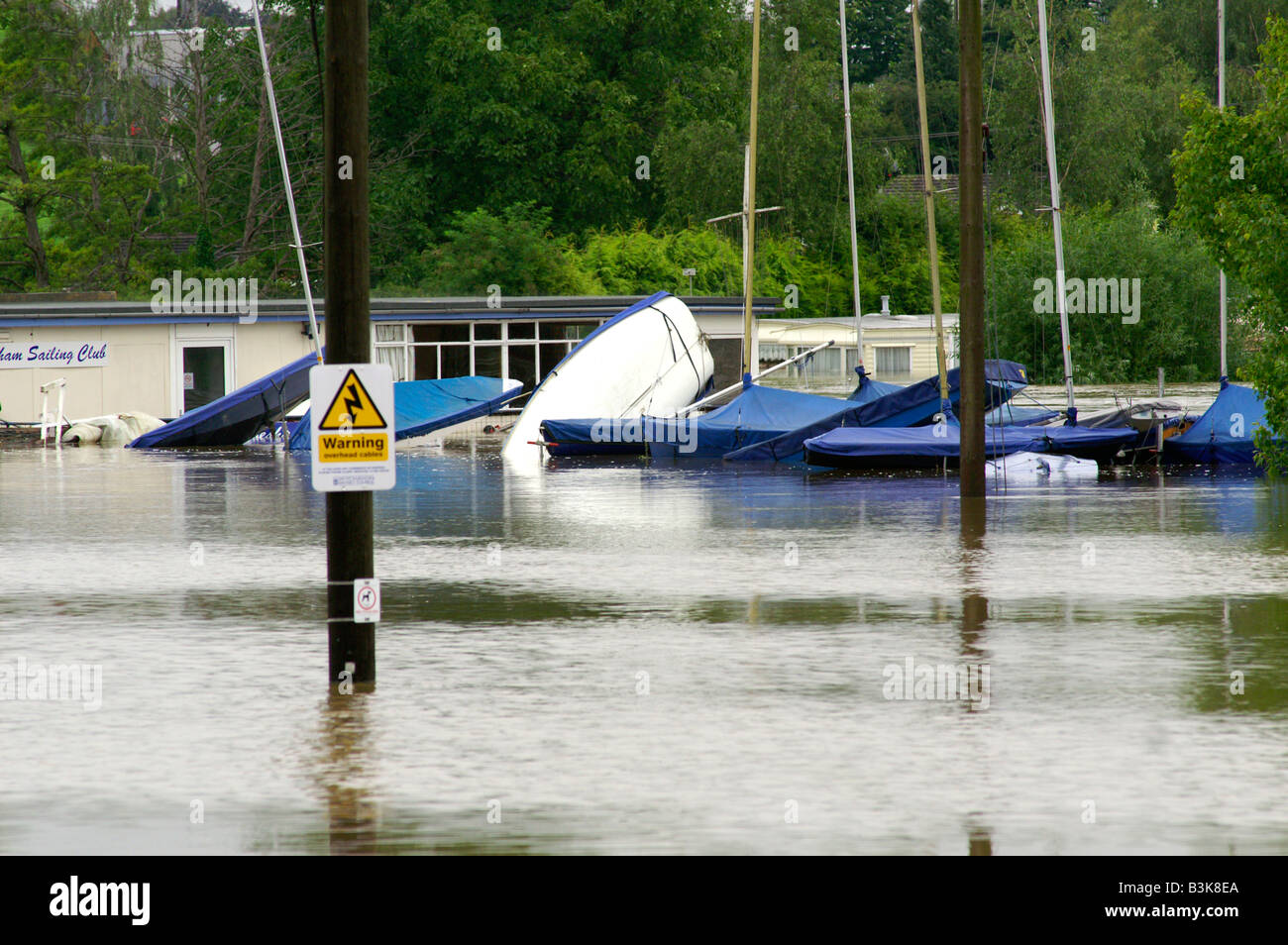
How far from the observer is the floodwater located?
7332 millimetres

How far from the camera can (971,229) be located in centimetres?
2305

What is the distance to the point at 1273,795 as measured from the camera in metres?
7.66

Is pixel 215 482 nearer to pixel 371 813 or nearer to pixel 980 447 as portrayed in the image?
pixel 980 447

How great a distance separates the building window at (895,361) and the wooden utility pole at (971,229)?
41.7 meters

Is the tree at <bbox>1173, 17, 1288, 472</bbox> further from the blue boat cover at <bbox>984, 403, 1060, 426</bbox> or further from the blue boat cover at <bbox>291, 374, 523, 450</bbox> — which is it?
the blue boat cover at <bbox>291, 374, 523, 450</bbox>

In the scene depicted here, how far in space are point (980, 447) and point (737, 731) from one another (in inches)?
601

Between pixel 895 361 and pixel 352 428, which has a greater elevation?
pixel 895 361

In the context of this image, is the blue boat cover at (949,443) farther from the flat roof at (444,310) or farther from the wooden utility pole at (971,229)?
the flat roof at (444,310)

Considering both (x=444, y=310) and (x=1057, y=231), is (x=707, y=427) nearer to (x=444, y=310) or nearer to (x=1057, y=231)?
(x=1057, y=231)

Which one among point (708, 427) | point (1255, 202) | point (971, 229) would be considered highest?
point (971, 229)

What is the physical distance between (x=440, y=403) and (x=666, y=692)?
31.4 metres

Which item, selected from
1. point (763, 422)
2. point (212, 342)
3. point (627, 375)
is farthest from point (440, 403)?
point (212, 342)

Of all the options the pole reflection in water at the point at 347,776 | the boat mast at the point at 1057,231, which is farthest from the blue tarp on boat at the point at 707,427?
the pole reflection in water at the point at 347,776
